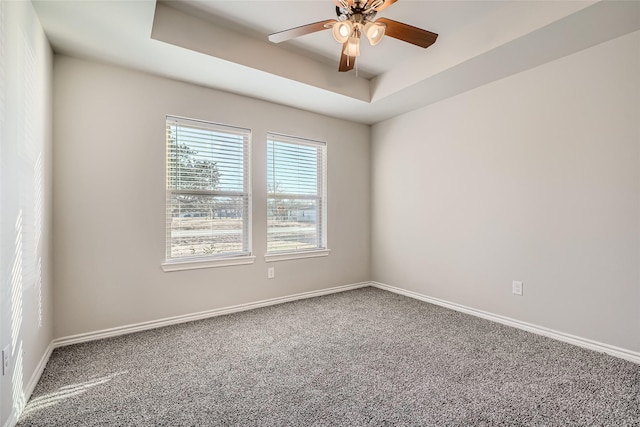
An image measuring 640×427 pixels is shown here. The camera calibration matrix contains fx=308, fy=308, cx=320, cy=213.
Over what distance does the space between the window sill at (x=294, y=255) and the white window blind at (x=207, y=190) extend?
0.27 m

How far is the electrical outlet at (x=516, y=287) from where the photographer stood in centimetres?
283

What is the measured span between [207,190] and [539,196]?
3112mm

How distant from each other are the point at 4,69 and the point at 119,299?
6.25 ft

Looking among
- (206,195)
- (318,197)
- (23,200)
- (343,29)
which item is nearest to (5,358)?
(23,200)

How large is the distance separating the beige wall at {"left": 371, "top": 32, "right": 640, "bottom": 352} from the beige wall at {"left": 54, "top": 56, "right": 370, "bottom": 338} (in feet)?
6.38

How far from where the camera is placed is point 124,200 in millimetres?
2715

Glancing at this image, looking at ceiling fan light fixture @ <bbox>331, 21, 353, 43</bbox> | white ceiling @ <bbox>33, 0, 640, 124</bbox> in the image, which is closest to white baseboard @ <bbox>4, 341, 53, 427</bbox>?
white ceiling @ <bbox>33, 0, 640, 124</bbox>

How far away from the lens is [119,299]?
8.86ft

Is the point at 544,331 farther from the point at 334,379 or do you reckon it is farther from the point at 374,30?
the point at 374,30

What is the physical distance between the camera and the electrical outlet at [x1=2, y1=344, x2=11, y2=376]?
1.45 meters

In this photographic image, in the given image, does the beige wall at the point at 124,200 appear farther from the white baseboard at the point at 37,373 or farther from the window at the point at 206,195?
the white baseboard at the point at 37,373

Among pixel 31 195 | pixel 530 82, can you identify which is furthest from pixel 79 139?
pixel 530 82

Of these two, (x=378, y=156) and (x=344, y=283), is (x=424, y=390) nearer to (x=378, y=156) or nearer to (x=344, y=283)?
(x=344, y=283)

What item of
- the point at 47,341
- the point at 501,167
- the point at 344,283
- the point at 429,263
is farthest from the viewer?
the point at 344,283
